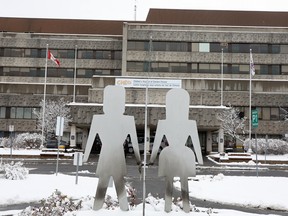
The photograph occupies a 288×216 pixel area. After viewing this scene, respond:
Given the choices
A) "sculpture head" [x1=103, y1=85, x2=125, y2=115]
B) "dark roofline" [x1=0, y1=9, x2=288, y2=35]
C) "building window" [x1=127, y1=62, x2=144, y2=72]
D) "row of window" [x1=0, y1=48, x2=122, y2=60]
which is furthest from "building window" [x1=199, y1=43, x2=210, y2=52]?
"sculpture head" [x1=103, y1=85, x2=125, y2=115]

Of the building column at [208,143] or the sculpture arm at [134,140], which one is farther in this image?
the building column at [208,143]

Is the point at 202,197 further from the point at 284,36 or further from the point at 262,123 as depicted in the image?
the point at 284,36

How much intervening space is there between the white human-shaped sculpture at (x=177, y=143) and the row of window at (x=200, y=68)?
50.1m

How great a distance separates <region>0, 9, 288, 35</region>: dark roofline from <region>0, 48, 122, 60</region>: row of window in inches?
239

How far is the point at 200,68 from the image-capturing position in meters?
60.3

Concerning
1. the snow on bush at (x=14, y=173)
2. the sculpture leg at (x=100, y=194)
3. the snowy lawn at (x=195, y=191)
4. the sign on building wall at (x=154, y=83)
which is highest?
the sign on building wall at (x=154, y=83)

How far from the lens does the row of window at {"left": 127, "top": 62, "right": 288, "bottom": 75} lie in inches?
2355

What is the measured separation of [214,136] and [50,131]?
2306 cm

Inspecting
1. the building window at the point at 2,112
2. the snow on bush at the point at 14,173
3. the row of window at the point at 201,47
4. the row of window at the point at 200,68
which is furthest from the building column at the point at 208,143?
the snow on bush at the point at 14,173

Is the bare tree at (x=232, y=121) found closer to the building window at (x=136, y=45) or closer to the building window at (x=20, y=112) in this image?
the building window at (x=136, y=45)

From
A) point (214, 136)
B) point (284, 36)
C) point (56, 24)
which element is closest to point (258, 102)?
point (214, 136)

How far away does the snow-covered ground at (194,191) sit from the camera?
31.5ft

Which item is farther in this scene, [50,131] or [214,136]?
[214,136]

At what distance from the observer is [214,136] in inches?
2179
